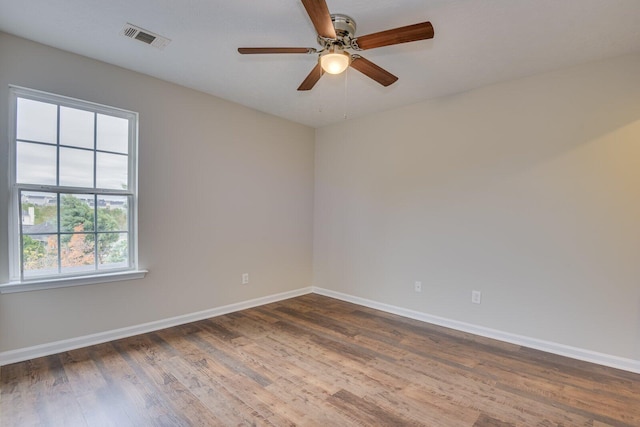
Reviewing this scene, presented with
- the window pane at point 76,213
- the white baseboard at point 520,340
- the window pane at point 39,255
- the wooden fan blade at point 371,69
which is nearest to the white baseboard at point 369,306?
the white baseboard at point 520,340

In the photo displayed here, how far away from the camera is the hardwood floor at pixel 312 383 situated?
1.88 m

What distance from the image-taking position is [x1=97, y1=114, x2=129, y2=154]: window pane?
2.86 m

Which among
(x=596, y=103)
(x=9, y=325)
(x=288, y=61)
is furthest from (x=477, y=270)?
(x=9, y=325)

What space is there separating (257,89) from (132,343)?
2.74m

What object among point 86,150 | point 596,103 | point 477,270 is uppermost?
point 596,103

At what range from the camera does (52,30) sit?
231cm

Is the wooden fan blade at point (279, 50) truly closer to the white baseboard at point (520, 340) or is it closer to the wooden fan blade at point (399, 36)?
the wooden fan blade at point (399, 36)

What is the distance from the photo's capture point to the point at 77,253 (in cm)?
275

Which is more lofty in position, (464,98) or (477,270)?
(464,98)

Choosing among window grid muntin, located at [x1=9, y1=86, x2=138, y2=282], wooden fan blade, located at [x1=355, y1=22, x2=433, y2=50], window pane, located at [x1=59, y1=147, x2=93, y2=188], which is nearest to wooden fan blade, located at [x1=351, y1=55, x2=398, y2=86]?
wooden fan blade, located at [x1=355, y1=22, x2=433, y2=50]

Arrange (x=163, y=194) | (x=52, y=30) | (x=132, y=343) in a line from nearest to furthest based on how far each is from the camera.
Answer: (x=52, y=30)
(x=132, y=343)
(x=163, y=194)

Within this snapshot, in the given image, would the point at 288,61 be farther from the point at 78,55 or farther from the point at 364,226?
the point at 364,226

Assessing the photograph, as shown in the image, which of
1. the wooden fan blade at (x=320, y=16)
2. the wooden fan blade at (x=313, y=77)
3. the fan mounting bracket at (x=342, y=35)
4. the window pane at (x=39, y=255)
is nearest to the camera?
the wooden fan blade at (x=320, y=16)

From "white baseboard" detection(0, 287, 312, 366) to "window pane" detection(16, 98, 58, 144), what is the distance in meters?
1.69
